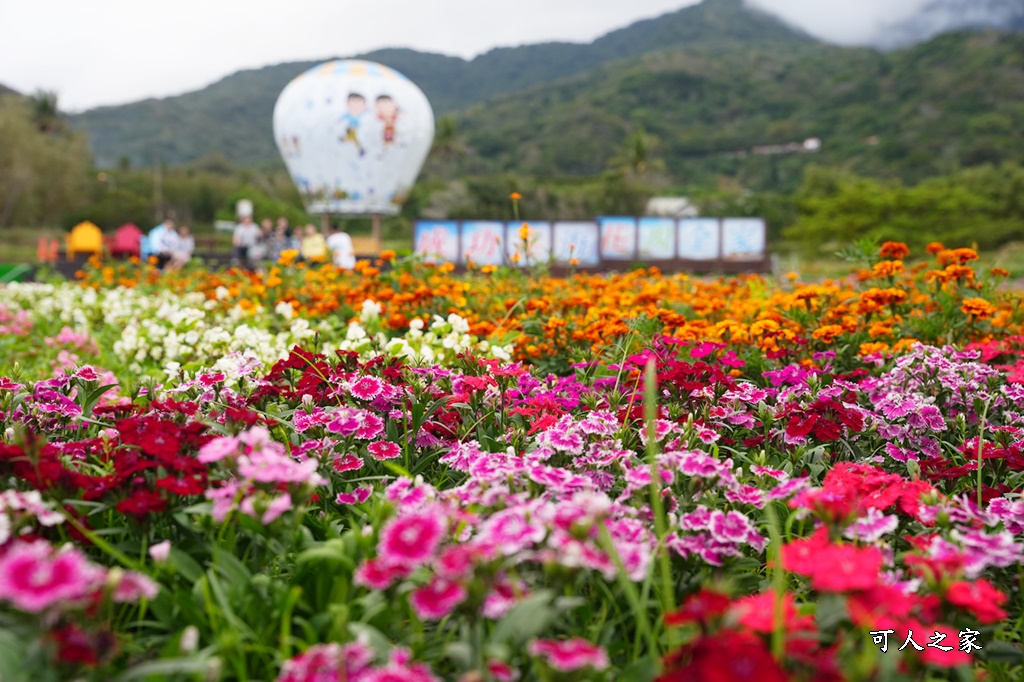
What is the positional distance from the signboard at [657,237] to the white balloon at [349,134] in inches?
315

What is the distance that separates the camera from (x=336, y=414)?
6.21 feet

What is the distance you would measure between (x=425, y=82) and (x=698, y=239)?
135 m

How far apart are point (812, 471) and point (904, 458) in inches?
10.5

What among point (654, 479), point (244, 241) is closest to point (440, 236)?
point (244, 241)

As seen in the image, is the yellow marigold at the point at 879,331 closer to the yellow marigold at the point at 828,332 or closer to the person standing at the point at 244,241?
the yellow marigold at the point at 828,332

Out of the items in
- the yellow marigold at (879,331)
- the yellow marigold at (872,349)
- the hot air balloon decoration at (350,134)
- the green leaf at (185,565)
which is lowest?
the green leaf at (185,565)

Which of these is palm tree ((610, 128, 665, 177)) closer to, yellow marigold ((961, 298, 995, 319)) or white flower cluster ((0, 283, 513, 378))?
white flower cluster ((0, 283, 513, 378))

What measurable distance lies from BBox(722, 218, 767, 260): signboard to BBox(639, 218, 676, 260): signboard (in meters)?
1.08

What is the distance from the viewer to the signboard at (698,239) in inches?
648

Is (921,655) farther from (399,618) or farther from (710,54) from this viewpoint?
(710,54)

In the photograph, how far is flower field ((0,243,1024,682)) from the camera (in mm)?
1051

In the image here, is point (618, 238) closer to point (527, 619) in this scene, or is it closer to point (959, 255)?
point (959, 255)

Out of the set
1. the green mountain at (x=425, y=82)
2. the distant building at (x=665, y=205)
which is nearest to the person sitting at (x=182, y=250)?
the distant building at (x=665, y=205)

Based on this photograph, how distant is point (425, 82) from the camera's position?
5605 inches
